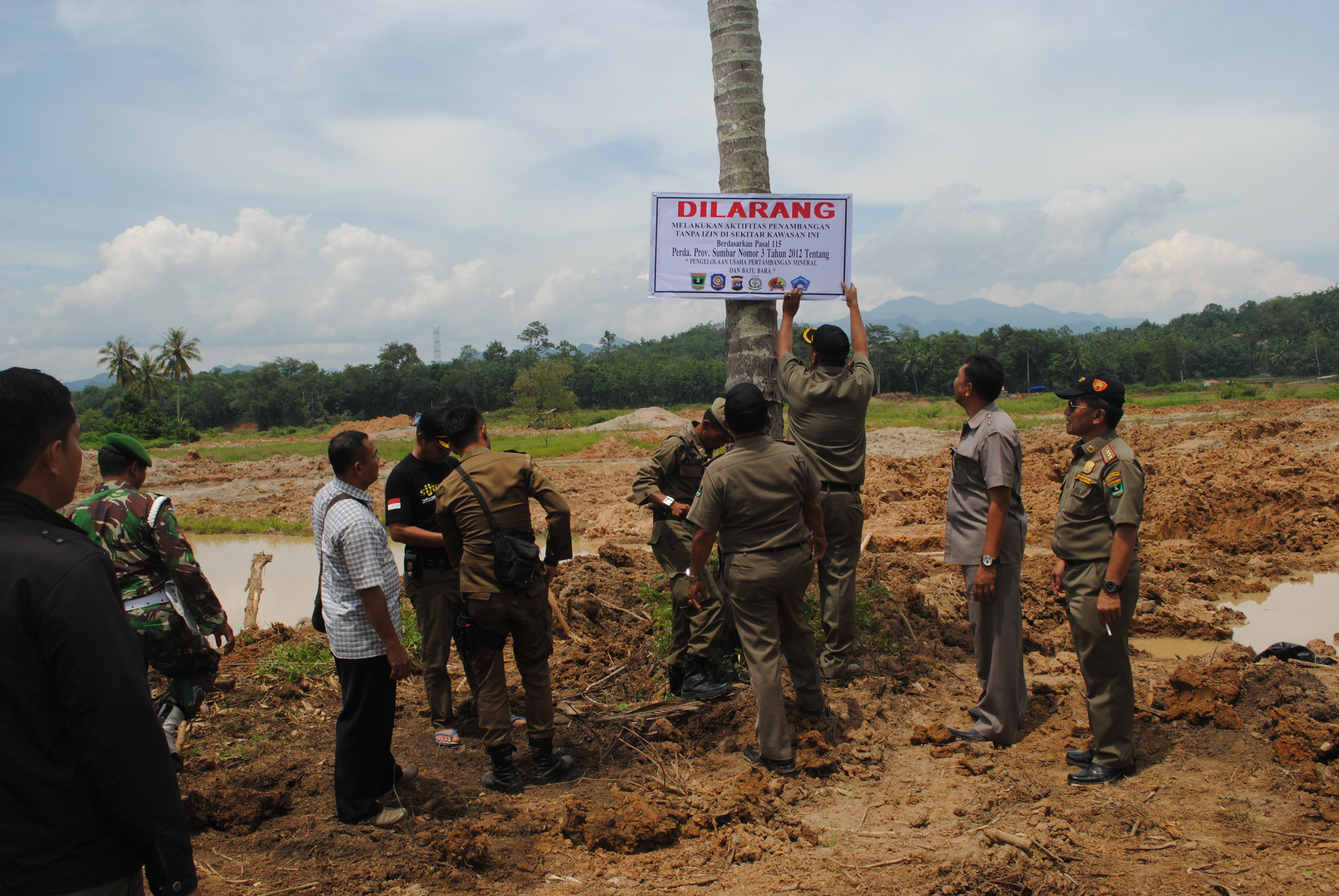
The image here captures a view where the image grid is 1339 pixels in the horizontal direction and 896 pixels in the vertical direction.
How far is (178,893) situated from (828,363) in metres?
4.24

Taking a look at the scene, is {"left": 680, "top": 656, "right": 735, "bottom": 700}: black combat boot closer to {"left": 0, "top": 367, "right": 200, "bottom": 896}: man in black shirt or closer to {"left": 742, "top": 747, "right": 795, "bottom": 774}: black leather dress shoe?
{"left": 742, "top": 747, "right": 795, "bottom": 774}: black leather dress shoe

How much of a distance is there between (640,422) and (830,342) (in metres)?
43.5

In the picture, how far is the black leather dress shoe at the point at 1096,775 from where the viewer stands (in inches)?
155

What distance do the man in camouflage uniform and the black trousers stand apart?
0.88m

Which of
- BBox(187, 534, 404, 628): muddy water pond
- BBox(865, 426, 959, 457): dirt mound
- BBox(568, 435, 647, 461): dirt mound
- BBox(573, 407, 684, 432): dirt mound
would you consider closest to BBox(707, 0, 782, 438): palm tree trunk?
BBox(187, 534, 404, 628): muddy water pond

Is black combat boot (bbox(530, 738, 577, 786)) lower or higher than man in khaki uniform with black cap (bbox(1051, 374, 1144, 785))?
lower

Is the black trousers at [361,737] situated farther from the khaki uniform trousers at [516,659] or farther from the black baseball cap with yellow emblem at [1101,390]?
the black baseball cap with yellow emblem at [1101,390]

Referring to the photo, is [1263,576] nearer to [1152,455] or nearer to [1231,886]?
[1231,886]

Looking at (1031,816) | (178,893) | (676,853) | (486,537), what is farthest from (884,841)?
(178,893)

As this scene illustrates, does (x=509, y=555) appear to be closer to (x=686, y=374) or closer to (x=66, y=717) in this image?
(x=66, y=717)

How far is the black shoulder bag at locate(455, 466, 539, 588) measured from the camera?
4.08 metres

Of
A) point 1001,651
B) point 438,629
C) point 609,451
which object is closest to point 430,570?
point 438,629

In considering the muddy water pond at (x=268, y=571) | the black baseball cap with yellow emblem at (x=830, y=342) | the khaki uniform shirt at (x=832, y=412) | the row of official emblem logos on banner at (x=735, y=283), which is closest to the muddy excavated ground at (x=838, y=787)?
the khaki uniform shirt at (x=832, y=412)

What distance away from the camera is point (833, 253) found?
18.6ft
